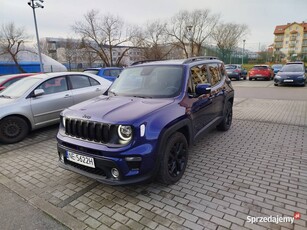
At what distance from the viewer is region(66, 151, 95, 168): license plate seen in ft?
9.00

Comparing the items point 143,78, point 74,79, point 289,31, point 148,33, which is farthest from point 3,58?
point 289,31

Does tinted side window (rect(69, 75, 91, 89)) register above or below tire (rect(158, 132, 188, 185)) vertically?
above

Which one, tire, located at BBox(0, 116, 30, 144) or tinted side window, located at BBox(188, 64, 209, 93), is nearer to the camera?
tinted side window, located at BBox(188, 64, 209, 93)

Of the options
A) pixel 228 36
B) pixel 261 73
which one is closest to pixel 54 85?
pixel 261 73

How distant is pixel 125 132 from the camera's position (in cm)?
262

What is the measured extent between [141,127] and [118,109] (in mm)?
542

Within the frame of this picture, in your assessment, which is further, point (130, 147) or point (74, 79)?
point (74, 79)

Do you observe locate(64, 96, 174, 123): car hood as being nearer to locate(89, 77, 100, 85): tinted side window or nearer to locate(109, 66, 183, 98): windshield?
locate(109, 66, 183, 98): windshield

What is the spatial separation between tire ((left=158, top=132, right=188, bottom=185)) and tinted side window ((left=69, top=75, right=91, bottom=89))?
4.20m

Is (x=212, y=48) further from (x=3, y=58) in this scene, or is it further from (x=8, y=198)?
(x=8, y=198)

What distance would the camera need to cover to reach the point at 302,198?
110 inches

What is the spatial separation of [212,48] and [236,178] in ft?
151

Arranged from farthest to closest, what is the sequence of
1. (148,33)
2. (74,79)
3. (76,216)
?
(148,33)
(74,79)
(76,216)

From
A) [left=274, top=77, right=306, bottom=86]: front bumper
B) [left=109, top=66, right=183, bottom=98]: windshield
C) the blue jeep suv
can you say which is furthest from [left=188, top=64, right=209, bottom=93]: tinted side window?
[left=274, top=77, right=306, bottom=86]: front bumper
